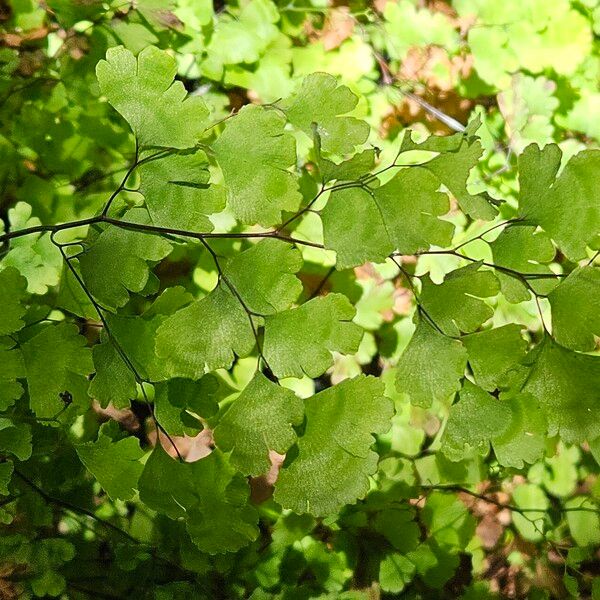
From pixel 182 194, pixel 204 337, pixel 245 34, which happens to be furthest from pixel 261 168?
pixel 245 34

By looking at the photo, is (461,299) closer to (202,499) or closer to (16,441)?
(202,499)

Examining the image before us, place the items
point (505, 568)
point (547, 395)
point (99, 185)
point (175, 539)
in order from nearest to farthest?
point (547, 395) → point (175, 539) → point (99, 185) → point (505, 568)

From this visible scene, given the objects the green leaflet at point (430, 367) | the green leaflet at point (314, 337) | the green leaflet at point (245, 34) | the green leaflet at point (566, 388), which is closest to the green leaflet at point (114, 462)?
the green leaflet at point (314, 337)

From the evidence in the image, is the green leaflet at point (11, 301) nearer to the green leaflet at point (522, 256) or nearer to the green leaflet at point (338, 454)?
the green leaflet at point (338, 454)

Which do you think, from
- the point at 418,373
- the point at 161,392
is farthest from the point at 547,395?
the point at 161,392

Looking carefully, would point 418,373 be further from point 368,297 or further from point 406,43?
point 406,43

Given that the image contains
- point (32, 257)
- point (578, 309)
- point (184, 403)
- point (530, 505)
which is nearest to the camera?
point (578, 309)
